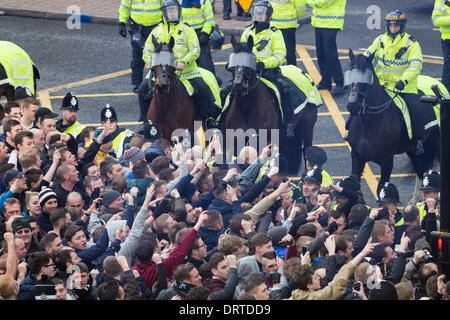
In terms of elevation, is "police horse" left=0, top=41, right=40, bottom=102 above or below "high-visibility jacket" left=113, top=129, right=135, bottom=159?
above

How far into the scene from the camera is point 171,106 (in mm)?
15570

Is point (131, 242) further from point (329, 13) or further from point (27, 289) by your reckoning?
point (329, 13)

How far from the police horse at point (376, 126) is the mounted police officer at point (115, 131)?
336 cm

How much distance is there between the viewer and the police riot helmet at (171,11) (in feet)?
51.3

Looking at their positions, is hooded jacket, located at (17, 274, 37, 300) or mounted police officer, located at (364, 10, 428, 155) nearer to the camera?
hooded jacket, located at (17, 274, 37, 300)

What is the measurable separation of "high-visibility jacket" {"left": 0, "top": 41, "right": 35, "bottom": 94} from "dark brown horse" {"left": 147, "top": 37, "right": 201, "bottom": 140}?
7.52 feet

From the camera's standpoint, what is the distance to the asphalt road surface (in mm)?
17594

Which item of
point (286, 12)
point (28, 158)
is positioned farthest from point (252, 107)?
point (286, 12)

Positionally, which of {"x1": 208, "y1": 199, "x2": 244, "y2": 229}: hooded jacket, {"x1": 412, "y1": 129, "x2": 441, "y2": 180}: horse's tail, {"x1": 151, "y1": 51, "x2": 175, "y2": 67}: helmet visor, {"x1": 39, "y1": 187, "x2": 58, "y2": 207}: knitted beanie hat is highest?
{"x1": 151, "y1": 51, "x2": 175, "y2": 67}: helmet visor

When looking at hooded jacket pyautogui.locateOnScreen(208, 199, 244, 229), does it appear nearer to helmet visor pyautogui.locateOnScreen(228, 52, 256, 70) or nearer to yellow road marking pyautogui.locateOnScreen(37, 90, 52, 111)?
helmet visor pyautogui.locateOnScreen(228, 52, 256, 70)

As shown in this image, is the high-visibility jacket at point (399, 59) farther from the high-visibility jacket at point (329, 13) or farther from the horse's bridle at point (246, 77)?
the high-visibility jacket at point (329, 13)

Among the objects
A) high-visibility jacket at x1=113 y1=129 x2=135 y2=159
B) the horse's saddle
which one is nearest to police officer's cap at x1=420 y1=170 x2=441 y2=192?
the horse's saddle

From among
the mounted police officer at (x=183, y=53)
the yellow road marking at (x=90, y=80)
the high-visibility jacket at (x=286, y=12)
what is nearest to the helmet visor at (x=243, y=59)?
the mounted police officer at (x=183, y=53)

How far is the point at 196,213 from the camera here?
38.2ft
